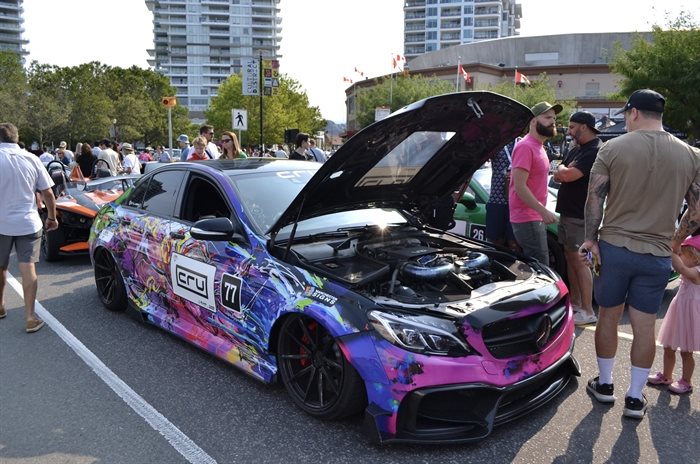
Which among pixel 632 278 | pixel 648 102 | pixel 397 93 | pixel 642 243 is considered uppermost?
pixel 397 93

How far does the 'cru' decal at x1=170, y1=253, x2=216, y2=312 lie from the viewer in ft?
12.6

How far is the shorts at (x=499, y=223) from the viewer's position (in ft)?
17.9

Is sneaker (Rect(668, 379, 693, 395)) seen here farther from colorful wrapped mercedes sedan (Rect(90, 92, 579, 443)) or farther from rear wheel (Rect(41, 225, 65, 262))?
rear wheel (Rect(41, 225, 65, 262))

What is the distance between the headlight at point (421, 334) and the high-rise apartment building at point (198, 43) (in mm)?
141809

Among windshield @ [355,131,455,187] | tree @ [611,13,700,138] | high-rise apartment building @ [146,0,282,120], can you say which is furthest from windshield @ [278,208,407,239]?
high-rise apartment building @ [146,0,282,120]

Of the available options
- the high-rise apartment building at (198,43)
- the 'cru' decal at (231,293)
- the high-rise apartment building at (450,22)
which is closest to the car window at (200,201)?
the 'cru' decal at (231,293)

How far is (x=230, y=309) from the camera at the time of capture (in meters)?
3.65

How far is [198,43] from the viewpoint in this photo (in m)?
140

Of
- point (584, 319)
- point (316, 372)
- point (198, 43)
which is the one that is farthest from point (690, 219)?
point (198, 43)

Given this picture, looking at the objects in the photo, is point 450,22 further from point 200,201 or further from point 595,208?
point 595,208

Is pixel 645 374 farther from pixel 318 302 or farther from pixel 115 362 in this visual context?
pixel 115 362

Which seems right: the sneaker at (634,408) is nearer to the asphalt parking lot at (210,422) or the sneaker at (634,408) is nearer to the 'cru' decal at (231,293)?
the asphalt parking lot at (210,422)

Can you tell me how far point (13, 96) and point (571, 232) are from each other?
55761 millimetres

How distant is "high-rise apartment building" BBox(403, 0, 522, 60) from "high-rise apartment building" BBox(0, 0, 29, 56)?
286 ft
